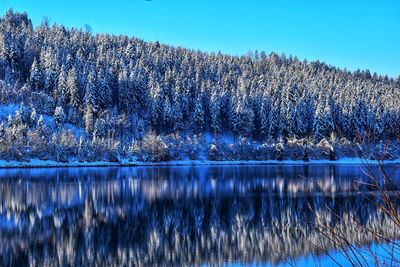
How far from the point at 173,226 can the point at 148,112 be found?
81555 mm

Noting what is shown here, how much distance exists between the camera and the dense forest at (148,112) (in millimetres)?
85438

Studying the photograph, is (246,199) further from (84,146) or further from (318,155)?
(318,155)

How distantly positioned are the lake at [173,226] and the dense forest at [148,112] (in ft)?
143

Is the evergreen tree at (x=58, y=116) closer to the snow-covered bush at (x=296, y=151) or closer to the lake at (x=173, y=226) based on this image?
the snow-covered bush at (x=296, y=151)

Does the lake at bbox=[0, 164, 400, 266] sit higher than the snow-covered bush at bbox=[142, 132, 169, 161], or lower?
lower

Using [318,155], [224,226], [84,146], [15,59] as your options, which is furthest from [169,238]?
[15,59]

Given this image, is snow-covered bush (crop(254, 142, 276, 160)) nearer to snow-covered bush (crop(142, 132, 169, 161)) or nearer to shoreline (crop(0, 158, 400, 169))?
shoreline (crop(0, 158, 400, 169))

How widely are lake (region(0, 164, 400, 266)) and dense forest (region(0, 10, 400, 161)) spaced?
4349 centimetres

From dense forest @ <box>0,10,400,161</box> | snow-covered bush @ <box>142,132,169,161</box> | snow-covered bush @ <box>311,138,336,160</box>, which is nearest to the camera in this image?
dense forest @ <box>0,10,400,161</box>

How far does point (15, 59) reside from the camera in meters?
110

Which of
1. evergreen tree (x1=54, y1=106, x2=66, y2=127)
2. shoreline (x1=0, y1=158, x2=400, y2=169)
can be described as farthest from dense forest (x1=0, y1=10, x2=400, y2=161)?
shoreline (x1=0, y1=158, x2=400, y2=169)

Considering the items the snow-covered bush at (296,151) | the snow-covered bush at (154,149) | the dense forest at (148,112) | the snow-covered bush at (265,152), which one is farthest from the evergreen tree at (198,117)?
the snow-covered bush at (296,151)

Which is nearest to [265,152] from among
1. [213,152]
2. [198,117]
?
[213,152]

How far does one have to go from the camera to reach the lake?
1778 cm
